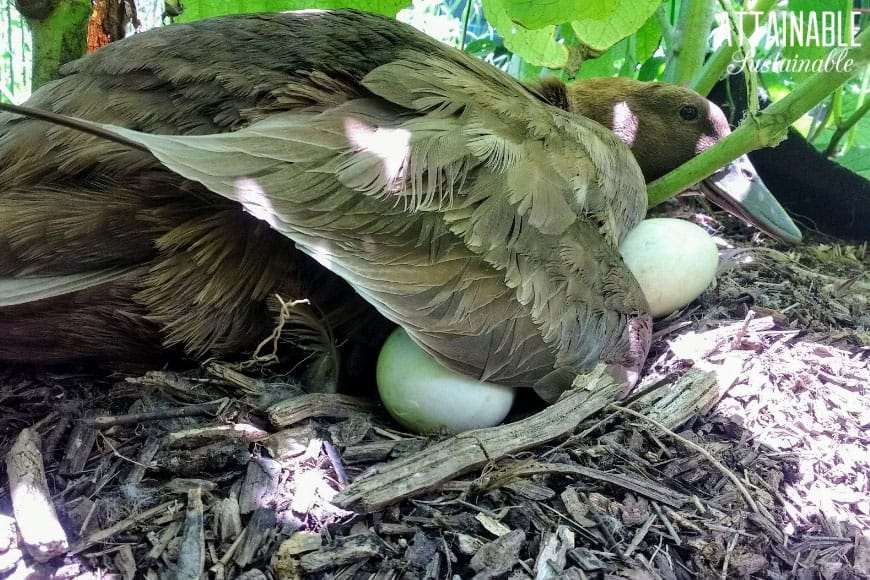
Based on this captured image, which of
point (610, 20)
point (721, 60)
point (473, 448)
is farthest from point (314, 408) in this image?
point (721, 60)

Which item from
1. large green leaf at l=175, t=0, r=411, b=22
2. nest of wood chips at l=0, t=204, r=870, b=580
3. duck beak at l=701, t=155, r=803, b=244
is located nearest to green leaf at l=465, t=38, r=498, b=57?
large green leaf at l=175, t=0, r=411, b=22

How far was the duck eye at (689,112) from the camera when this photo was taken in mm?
2482

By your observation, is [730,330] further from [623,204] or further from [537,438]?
[537,438]

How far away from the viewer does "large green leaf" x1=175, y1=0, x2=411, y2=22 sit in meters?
2.18

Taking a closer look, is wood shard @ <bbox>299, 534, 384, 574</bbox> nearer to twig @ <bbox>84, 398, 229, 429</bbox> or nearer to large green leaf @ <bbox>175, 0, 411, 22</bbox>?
twig @ <bbox>84, 398, 229, 429</bbox>

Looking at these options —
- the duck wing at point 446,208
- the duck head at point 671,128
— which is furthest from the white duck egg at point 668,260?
the duck head at point 671,128

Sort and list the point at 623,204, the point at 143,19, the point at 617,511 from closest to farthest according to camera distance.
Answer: the point at 617,511, the point at 623,204, the point at 143,19

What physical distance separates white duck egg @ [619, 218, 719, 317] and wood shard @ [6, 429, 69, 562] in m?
1.47

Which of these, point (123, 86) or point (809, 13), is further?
point (809, 13)

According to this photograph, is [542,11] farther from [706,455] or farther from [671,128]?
[706,455]

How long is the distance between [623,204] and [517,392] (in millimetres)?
628

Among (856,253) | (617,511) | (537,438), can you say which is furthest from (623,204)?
(856,253)

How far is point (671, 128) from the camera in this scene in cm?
249

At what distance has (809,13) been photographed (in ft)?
8.06
